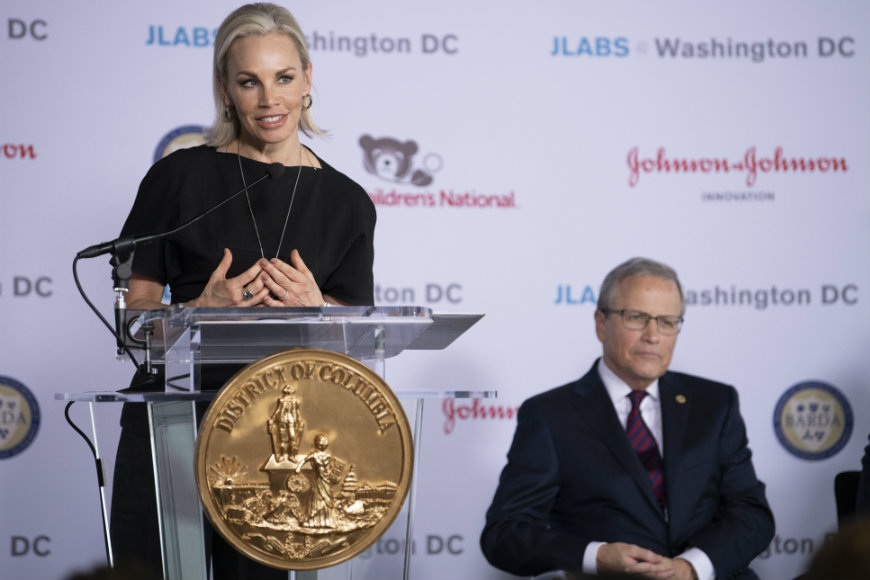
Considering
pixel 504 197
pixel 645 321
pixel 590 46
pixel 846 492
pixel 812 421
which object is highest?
pixel 590 46

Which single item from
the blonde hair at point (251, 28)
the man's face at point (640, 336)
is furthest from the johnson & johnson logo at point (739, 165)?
the blonde hair at point (251, 28)

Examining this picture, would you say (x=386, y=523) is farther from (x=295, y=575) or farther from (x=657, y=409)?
(x=657, y=409)

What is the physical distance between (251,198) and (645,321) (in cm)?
149

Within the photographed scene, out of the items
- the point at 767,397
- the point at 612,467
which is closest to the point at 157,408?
the point at 612,467

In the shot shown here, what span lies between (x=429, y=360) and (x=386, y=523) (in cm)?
239

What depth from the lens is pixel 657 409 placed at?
10.9 ft

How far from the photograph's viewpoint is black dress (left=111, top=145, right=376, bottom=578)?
2.36m

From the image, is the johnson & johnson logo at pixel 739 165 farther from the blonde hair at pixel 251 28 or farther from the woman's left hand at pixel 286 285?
the woman's left hand at pixel 286 285

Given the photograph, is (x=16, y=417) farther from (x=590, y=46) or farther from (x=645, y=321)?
(x=590, y=46)

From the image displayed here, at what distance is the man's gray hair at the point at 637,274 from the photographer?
3439 millimetres

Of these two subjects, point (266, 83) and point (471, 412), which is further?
point (471, 412)

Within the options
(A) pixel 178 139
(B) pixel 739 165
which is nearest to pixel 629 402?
(B) pixel 739 165

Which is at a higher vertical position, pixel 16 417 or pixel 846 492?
pixel 16 417

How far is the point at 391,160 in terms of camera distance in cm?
424
